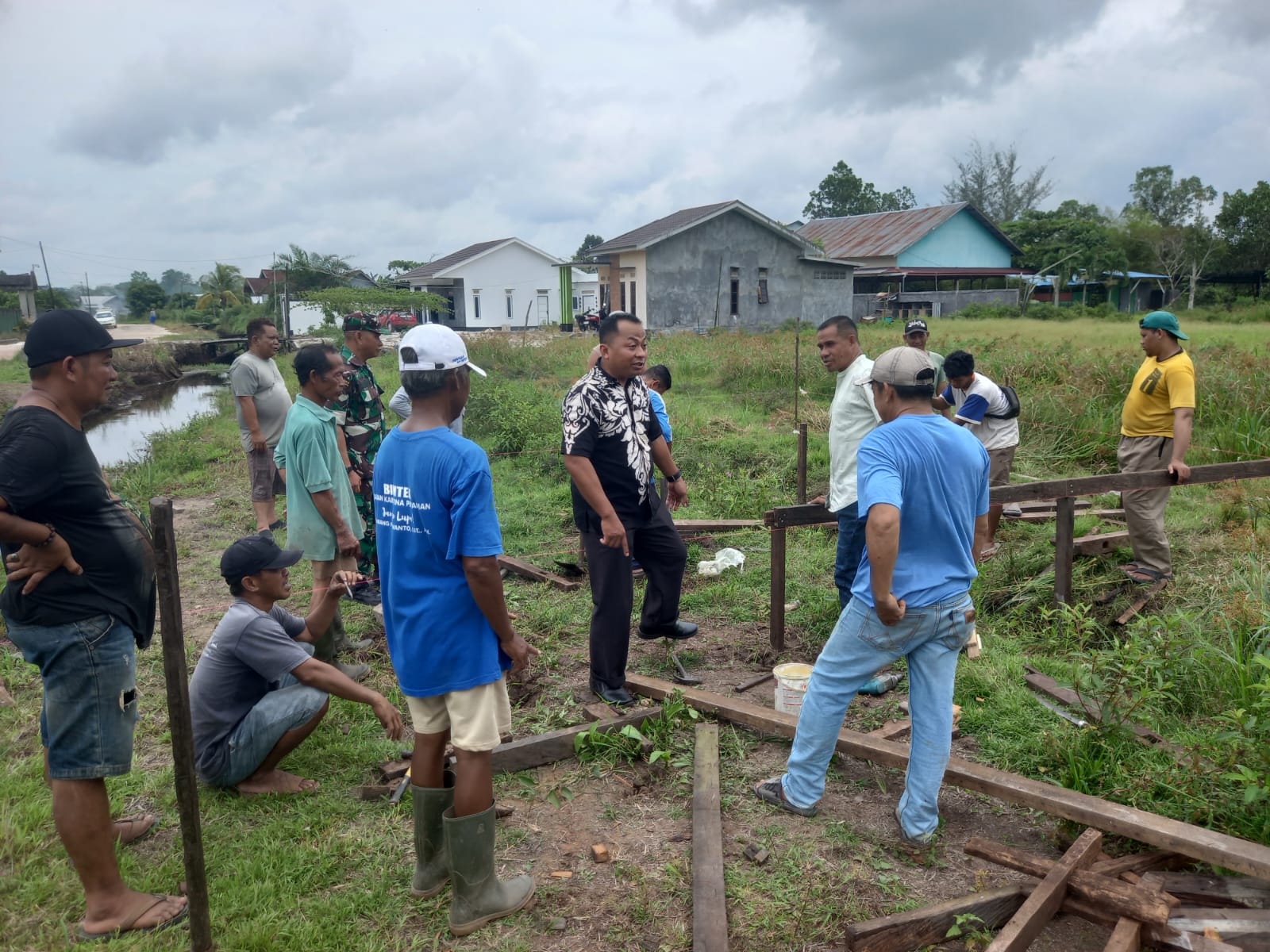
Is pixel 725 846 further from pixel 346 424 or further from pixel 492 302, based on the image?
pixel 492 302

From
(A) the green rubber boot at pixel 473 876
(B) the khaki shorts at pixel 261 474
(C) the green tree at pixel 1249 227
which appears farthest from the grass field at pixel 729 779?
(C) the green tree at pixel 1249 227

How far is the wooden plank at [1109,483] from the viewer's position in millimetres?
5051

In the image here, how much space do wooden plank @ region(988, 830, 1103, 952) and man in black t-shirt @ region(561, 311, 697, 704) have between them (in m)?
2.18

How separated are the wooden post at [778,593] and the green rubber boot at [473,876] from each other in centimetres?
264

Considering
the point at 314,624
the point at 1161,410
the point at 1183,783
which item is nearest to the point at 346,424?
the point at 314,624

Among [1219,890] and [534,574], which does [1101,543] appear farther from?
[534,574]

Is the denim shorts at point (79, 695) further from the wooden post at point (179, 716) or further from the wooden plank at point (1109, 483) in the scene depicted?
the wooden plank at point (1109, 483)

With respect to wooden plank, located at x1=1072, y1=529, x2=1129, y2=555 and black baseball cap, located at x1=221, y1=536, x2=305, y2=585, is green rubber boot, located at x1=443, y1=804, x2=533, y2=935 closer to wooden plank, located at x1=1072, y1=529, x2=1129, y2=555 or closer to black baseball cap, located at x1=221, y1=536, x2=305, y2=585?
black baseball cap, located at x1=221, y1=536, x2=305, y2=585

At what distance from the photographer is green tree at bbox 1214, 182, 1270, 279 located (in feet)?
126

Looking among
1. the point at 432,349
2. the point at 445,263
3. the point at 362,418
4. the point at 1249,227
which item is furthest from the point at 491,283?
the point at 432,349

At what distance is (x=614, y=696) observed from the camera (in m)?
4.52

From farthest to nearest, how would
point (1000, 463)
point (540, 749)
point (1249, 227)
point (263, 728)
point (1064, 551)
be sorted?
point (1249, 227) < point (1000, 463) < point (1064, 551) < point (540, 749) < point (263, 728)

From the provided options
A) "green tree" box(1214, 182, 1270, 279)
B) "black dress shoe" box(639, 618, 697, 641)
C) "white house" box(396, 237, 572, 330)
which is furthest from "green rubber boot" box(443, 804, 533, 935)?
"green tree" box(1214, 182, 1270, 279)

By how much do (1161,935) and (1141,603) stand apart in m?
3.52
